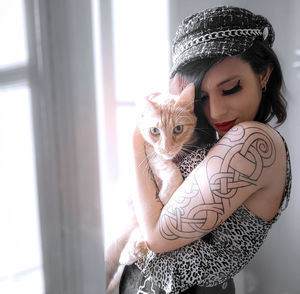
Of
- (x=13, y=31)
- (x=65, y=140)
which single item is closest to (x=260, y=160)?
(x=65, y=140)

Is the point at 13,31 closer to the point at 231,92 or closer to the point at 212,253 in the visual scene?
the point at 231,92

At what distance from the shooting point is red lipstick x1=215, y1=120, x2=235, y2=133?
522mm

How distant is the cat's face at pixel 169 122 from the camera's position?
1.77 ft

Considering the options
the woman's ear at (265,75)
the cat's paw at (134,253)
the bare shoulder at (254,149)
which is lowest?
the cat's paw at (134,253)

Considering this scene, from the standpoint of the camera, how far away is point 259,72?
0.52 meters

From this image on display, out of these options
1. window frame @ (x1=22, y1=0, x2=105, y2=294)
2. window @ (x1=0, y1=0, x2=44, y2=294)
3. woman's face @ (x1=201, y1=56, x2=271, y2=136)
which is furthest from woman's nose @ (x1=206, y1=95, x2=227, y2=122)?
window @ (x1=0, y1=0, x2=44, y2=294)

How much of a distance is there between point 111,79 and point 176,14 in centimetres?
18

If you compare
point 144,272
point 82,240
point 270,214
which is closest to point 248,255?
point 270,214

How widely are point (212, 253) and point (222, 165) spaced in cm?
17

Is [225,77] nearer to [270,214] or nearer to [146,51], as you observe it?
[146,51]

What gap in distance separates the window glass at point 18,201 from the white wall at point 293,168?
32cm

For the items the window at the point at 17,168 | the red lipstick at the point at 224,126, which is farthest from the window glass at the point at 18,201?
the red lipstick at the point at 224,126

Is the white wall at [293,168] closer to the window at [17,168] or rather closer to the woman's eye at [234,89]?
the woman's eye at [234,89]

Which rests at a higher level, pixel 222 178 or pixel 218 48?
pixel 218 48
